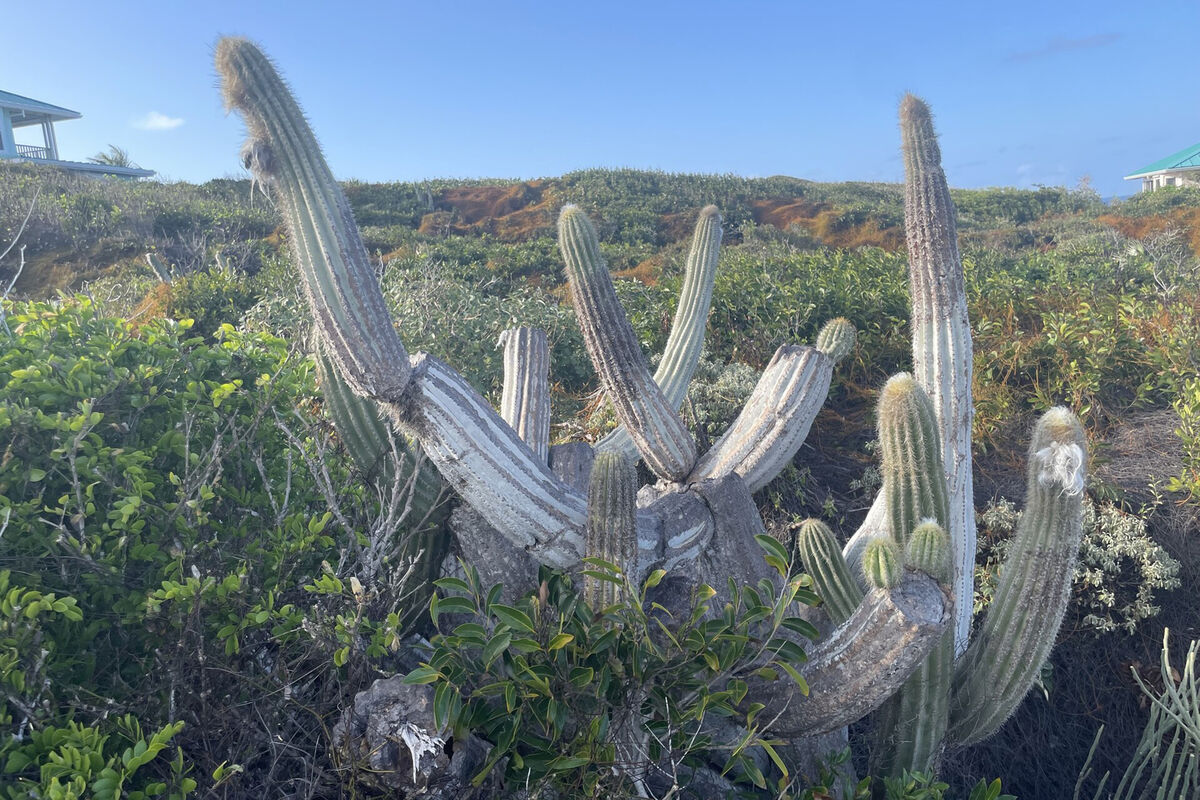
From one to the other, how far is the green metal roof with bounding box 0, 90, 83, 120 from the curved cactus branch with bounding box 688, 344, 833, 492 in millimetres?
37960

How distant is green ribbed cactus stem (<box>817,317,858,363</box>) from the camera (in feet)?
13.1

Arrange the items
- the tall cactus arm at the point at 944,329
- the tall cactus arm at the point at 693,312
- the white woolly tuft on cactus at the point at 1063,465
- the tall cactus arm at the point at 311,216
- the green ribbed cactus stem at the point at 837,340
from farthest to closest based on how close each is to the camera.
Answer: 1. the tall cactus arm at the point at 693,312
2. the green ribbed cactus stem at the point at 837,340
3. the tall cactus arm at the point at 944,329
4. the tall cactus arm at the point at 311,216
5. the white woolly tuft on cactus at the point at 1063,465

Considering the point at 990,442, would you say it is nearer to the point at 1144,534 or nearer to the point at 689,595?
the point at 1144,534

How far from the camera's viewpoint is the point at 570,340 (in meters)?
6.70

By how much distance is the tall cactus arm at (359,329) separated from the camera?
2488 mm

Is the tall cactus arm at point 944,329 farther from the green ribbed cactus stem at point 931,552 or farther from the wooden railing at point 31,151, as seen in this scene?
the wooden railing at point 31,151

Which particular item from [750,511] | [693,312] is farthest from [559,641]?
[693,312]

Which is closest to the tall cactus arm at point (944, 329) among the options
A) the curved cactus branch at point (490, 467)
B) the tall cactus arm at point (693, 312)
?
the tall cactus arm at point (693, 312)

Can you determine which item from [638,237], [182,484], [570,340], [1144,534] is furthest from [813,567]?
[638,237]

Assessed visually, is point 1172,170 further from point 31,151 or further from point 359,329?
point 31,151

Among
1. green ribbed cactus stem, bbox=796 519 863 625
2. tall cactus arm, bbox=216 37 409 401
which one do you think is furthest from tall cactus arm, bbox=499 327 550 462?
green ribbed cactus stem, bbox=796 519 863 625

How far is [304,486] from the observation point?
8.94 ft

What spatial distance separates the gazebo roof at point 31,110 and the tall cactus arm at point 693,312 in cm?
3695

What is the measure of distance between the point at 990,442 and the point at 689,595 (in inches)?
126
